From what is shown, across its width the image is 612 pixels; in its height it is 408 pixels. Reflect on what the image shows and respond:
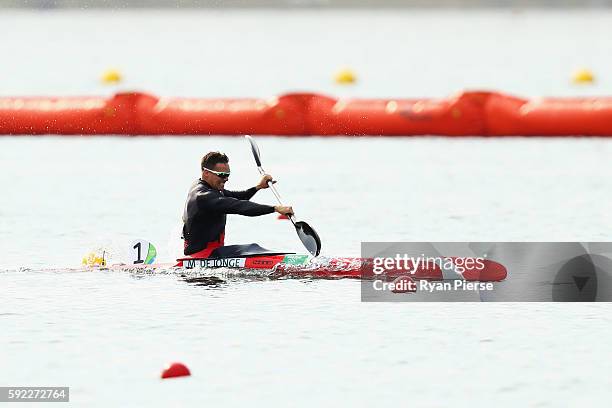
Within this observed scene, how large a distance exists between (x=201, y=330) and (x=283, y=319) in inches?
32.3

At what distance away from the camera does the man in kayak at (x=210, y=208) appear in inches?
607

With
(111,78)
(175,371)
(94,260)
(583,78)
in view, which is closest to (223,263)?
(94,260)

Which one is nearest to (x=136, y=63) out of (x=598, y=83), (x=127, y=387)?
(x=598, y=83)

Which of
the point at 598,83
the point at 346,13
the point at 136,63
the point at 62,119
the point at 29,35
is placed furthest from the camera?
the point at 346,13

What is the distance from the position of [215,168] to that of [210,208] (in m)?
0.42

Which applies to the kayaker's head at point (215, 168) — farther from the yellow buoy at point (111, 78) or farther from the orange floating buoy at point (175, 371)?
the yellow buoy at point (111, 78)

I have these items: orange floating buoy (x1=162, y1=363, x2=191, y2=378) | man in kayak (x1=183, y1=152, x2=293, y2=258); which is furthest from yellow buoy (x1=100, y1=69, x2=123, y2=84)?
orange floating buoy (x1=162, y1=363, x2=191, y2=378)

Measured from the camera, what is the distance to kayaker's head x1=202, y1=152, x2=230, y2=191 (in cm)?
1557

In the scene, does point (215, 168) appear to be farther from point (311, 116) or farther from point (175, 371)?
point (311, 116)

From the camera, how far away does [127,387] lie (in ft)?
36.7

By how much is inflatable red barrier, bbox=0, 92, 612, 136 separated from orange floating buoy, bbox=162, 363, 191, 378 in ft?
58.4

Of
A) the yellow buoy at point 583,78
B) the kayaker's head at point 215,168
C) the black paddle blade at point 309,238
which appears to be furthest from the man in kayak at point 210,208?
the yellow buoy at point 583,78

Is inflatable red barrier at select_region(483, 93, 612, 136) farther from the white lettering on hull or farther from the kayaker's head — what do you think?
the white lettering on hull

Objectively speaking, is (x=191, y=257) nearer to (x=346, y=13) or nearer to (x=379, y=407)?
(x=379, y=407)
